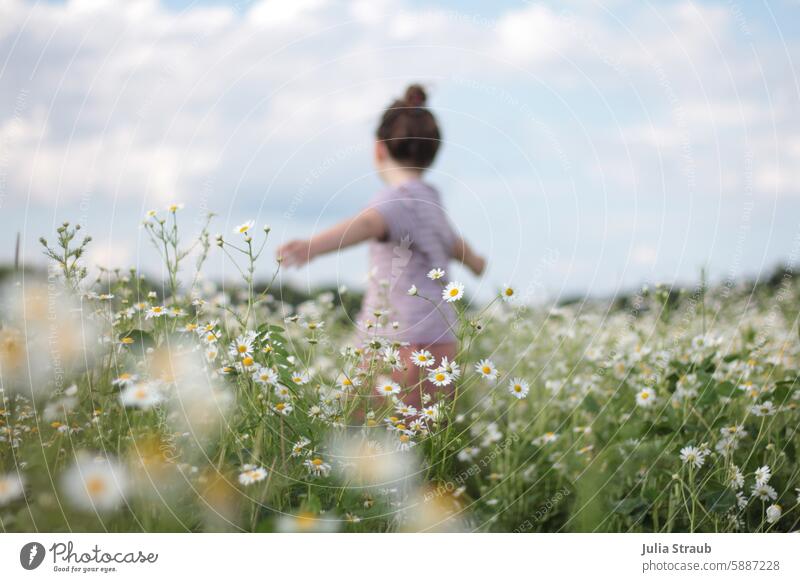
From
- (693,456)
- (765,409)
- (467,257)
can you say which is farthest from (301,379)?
(765,409)

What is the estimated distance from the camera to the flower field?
154 centimetres

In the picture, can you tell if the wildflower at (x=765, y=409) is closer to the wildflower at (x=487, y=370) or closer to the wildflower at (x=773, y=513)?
the wildflower at (x=773, y=513)

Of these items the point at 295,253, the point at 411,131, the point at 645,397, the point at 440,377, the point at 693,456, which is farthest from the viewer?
the point at 645,397

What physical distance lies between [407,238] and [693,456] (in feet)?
2.88

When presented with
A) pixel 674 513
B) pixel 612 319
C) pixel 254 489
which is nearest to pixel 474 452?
pixel 674 513

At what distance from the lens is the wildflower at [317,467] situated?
4.93 feet

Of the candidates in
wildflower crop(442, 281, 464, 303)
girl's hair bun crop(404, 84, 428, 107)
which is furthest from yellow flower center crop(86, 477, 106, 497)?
girl's hair bun crop(404, 84, 428, 107)

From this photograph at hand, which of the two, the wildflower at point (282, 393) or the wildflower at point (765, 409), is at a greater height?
the wildflower at point (282, 393)

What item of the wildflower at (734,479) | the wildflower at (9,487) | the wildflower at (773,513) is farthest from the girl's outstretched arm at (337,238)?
the wildflower at (773,513)

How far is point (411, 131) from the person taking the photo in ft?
6.31

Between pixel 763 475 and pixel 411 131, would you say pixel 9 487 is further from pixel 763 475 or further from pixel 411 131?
pixel 763 475
